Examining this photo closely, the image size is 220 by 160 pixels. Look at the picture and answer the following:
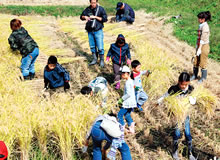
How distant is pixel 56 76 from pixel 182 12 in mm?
10320

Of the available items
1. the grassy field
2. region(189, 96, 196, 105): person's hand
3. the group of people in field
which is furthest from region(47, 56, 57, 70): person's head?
the grassy field

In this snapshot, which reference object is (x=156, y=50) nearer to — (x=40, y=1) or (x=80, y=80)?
(x=80, y=80)

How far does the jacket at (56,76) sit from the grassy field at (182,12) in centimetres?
481

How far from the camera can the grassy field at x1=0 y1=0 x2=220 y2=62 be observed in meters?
8.87

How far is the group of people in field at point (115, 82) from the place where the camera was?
2924mm

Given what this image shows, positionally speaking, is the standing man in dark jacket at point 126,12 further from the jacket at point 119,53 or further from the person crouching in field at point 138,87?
the person crouching in field at point 138,87

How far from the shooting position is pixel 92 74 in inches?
230

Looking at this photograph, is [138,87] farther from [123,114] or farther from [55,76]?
[55,76]

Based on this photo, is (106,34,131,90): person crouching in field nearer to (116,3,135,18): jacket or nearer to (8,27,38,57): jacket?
(8,27,38,57): jacket

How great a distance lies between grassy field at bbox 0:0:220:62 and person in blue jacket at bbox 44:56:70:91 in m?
4.80

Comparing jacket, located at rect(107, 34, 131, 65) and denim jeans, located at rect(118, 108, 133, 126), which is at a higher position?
jacket, located at rect(107, 34, 131, 65)

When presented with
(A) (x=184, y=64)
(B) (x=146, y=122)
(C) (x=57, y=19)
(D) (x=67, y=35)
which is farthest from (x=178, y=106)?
(C) (x=57, y=19)

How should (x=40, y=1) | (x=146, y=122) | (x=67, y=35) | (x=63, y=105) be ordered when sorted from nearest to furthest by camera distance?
(x=63, y=105), (x=146, y=122), (x=67, y=35), (x=40, y=1)

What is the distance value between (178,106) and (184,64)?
3.58 metres
